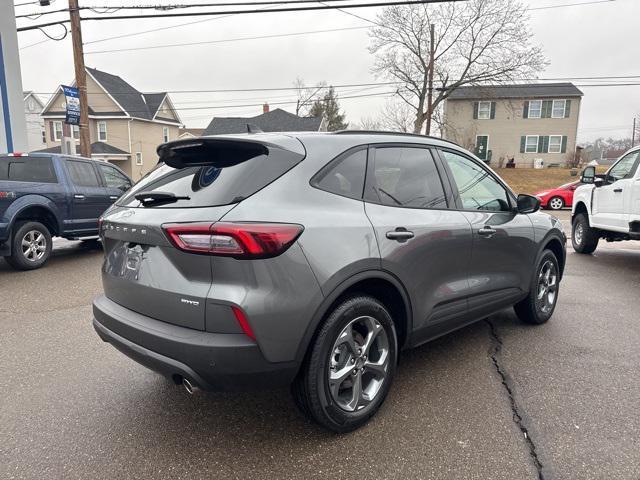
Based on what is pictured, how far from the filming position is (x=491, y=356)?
3812 millimetres

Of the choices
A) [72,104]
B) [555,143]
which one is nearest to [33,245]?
[72,104]

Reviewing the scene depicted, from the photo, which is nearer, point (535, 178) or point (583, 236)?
point (583, 236)

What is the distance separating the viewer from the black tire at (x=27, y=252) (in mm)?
6848

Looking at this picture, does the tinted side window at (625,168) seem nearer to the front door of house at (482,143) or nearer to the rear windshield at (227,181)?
the rear windshield at (227,181)

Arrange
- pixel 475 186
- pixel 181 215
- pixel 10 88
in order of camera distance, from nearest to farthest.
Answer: pixel 181 215 < pixel 475 186 < pixel 10 88

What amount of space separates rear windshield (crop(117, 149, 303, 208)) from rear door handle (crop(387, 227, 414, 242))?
2.41 feet

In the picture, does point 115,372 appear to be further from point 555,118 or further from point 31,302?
point 555,118

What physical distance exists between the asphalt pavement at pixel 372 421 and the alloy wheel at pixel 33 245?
317cm

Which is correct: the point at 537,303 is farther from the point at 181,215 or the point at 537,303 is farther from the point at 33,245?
the point at 33,245

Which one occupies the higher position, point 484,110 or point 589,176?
point 484,110

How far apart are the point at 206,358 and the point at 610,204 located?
7.69 m

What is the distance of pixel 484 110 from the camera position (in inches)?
1444

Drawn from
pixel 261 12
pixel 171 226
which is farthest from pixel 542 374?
Result: pixel 261 12

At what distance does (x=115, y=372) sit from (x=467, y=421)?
2.61 metres
